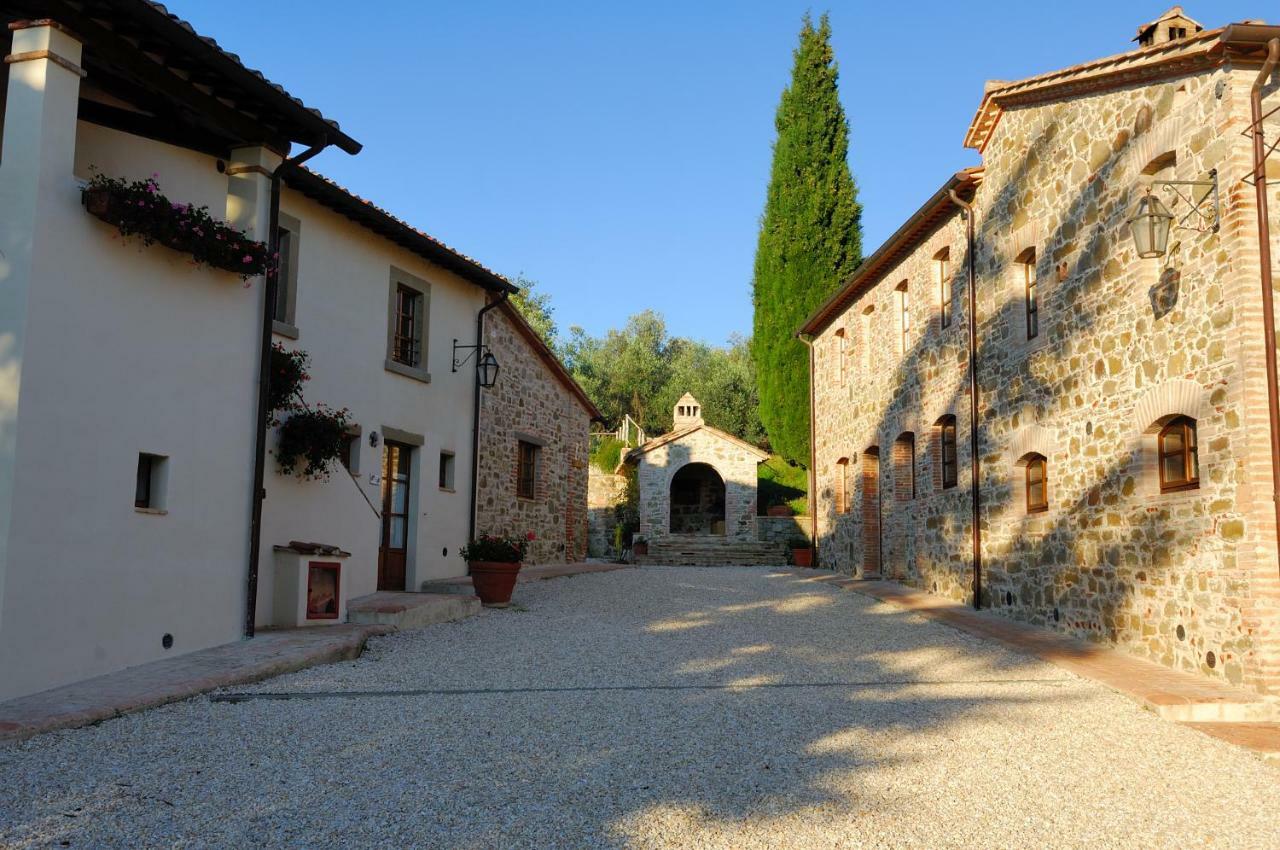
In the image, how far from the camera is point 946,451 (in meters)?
12.9

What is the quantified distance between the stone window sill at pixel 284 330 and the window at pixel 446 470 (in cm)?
378

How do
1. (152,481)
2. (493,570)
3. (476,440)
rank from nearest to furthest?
(152,481), (493,570), (476,440)

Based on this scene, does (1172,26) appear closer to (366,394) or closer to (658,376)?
(366,394)

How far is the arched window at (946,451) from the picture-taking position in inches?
504

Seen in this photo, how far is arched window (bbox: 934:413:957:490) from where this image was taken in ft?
42.0

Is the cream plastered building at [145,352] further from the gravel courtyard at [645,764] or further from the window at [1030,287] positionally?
the window at [1030,287]

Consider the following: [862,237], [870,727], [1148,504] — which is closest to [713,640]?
[870,727]

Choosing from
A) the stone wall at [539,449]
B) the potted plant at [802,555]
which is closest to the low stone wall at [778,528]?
the potted plant at [802,555]

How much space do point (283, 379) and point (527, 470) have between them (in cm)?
726

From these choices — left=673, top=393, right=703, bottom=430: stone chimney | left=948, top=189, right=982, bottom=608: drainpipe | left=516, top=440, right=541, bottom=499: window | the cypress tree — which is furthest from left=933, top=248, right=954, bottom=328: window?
left=673, top=393, right=703, bottom=430: stone chimney

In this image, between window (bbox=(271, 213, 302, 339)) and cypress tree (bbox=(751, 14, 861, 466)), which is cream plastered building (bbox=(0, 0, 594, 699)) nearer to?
window (bbox=(271, 213, 302, 339))

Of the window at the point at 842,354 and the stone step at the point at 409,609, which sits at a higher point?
the window at the point at 842,354

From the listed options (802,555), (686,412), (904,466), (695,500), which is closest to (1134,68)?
(904,466)

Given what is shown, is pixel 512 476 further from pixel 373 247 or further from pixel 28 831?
pixel 28 831
